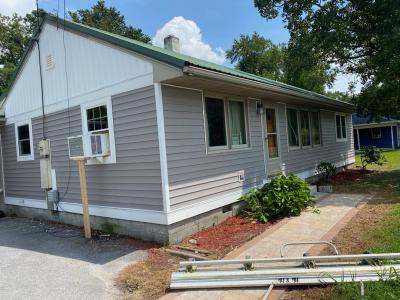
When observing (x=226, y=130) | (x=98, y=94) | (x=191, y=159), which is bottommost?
(x=191, y=159)

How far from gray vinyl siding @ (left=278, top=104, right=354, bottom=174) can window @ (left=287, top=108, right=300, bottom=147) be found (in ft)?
0.85

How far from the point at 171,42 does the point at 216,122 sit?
4034mm

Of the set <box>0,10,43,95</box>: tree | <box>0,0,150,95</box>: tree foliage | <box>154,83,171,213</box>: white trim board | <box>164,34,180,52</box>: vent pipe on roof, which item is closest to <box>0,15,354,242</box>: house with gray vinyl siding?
<box>154,83,171,213</box>: white trim board

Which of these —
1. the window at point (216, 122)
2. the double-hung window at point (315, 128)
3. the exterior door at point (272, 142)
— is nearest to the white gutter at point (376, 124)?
the double-hung window at point (315, 128)

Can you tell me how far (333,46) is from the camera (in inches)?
452

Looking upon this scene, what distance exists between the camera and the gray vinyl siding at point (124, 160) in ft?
20.8

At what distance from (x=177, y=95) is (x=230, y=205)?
2.79m

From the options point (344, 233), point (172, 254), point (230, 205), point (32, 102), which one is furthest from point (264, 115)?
point (32, 102)

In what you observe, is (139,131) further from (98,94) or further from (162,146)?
(98,94)

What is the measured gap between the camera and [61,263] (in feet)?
18.7

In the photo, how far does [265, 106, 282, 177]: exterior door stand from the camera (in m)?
9.59

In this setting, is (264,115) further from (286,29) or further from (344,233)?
(286,29)

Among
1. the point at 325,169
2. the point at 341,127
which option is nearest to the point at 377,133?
the point at 341,127

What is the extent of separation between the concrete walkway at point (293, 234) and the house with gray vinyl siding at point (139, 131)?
4.56 feet
